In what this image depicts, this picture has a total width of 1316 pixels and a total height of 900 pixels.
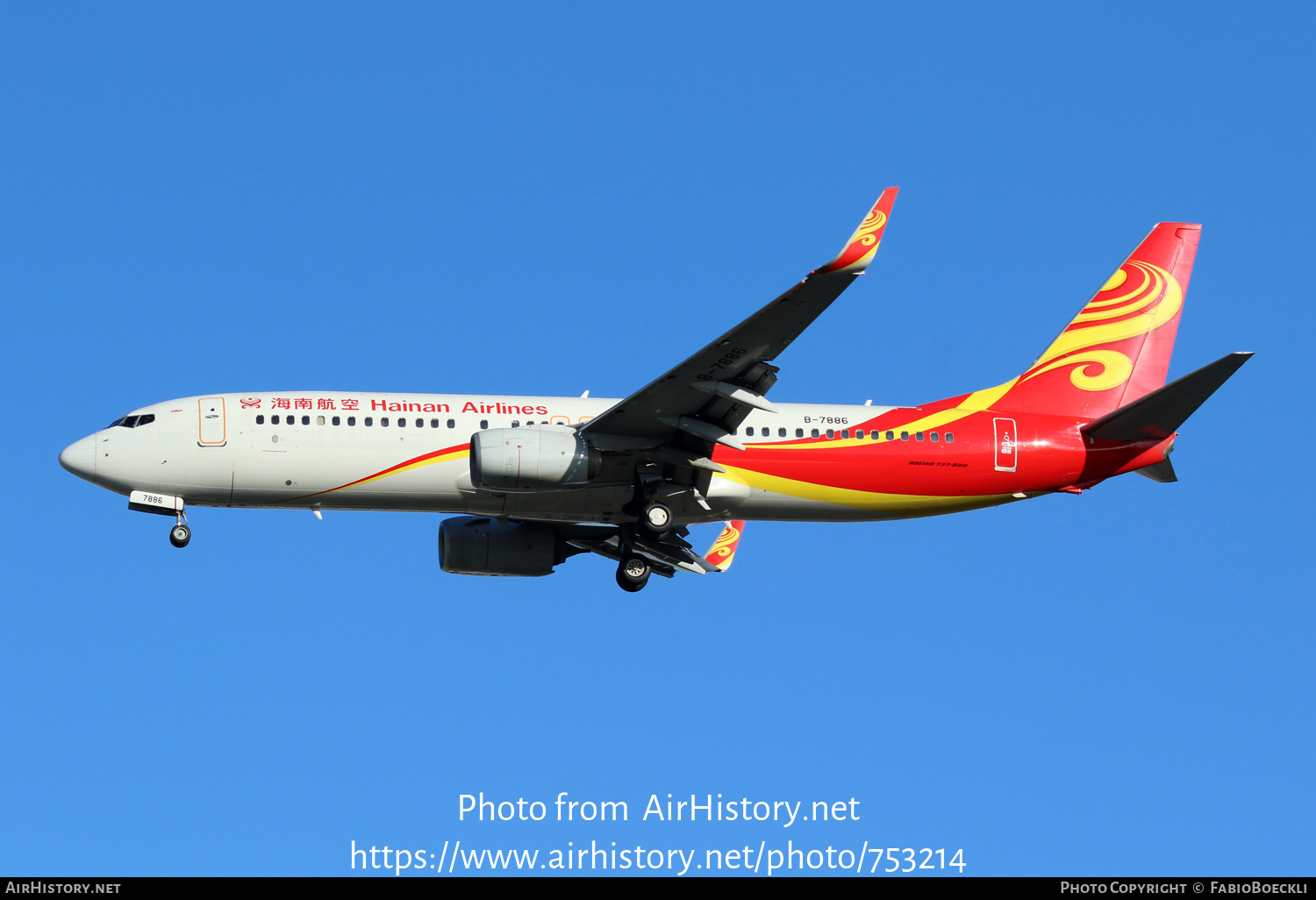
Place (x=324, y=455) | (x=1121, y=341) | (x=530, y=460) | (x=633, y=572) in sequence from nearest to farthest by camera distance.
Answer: (x=530, y=460) < (x=324, y=455) < (x=633, y=572) < (x=1121, y=341)

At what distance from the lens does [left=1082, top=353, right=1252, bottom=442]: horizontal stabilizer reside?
3334cm

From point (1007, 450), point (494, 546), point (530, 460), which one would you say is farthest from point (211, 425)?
point (1007, 450)

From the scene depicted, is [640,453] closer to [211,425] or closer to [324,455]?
[324,455]

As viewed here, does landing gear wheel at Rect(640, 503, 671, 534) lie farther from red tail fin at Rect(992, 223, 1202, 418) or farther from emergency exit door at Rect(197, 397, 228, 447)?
emergency exit door at Rect(197, 397, 228, 447)

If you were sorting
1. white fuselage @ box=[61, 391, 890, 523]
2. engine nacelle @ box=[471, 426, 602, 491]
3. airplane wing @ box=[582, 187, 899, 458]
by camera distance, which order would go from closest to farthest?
airplane wing @ box=[582, 187, 899, 458] < engine nacelle @ box=[471, 426, 602, 491] < white fuselage @ box=[61, 391, 890, 523]

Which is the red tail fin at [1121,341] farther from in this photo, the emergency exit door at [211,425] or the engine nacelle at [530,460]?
the emergency exit door at [211,425]

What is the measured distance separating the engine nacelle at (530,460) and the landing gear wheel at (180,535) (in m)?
7.01

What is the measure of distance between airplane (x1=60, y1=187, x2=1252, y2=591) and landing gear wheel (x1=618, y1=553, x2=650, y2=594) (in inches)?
1.8

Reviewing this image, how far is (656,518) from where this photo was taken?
3500 centimetres

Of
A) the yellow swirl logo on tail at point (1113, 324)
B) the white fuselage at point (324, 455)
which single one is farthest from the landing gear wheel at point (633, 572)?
the yellow swirl logo on tail at point (1113, 324)

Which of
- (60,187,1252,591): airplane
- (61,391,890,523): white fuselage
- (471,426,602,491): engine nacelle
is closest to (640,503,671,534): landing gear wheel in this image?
(60,187,1252,591): airplane

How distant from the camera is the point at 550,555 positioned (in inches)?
1547

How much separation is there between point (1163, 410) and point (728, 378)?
10966 millimetres

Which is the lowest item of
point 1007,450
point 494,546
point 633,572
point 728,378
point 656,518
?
point 633,572
